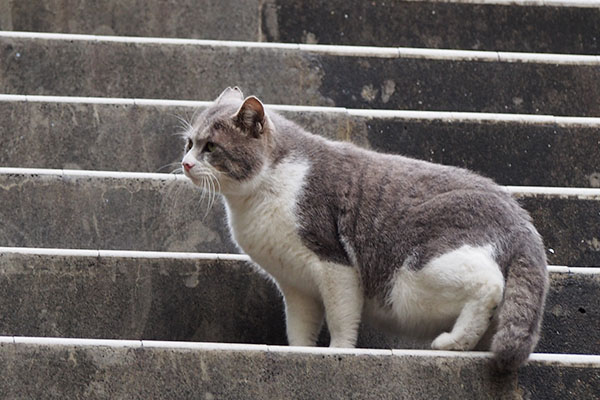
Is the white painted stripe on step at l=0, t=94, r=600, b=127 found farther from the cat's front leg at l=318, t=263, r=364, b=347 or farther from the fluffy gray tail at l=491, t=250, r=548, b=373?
the fluffy gray tail at l=491, t=250, r=548, b=373

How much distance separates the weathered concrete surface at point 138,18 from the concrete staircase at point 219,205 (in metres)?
0.01

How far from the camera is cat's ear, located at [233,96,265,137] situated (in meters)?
5.30

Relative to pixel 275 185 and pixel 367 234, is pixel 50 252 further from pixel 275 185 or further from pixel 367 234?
pixel 367 234

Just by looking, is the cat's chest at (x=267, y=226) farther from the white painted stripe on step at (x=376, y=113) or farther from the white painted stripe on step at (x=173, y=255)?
the white painted stripe on step at (x=376, y=113)

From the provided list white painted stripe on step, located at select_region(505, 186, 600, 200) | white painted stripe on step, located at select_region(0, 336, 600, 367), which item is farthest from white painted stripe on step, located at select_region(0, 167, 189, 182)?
white painted stripe on step, located at select_region(0, 336, 600, 367)

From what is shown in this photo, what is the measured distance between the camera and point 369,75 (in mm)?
7145

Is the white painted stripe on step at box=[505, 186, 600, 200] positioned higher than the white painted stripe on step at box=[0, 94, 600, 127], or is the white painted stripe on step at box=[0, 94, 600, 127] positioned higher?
the white painted stripe on step at box=[0, 94, 600, 127]

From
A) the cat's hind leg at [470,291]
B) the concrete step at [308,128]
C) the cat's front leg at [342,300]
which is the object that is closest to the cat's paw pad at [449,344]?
the cat's hind leg at [470,291]

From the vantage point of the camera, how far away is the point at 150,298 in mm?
5336

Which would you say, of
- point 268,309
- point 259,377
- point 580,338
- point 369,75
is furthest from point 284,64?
point 259,377

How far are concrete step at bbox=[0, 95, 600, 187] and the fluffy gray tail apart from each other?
166 cm

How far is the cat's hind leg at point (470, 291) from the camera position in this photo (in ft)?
15.8

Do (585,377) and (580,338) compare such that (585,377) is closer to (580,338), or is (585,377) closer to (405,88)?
(580,338)

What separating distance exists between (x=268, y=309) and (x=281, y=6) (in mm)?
2860
